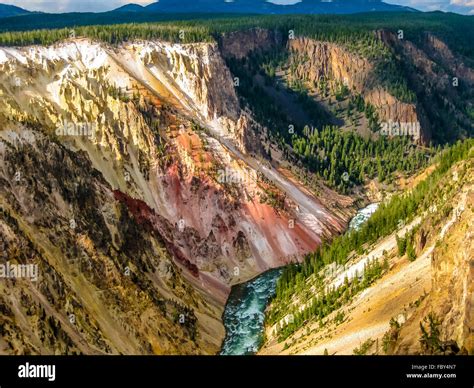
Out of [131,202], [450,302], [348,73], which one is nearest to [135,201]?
[131,202]

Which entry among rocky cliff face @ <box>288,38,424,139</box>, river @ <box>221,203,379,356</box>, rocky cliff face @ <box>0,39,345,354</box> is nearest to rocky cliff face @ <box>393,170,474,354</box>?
river @ <box>221,203,379,356</box>

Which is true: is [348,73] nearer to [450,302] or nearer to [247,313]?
[247,313]

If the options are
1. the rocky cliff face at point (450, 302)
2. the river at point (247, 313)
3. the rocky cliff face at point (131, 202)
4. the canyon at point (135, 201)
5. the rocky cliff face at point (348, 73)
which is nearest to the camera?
the rocky cliff face at point (450, 302)

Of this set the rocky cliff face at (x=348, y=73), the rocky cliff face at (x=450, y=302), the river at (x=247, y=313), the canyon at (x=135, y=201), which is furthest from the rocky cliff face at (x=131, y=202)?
the rocky cliff face at (x=348, y=73)

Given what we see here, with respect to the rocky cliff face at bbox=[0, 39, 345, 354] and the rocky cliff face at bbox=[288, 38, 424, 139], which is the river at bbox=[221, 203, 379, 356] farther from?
the rocky cliff face at bbox=[288, 38, 424, 139]

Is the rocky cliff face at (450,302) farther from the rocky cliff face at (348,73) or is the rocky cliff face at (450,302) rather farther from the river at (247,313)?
the rocky cliff face at (348,73)
